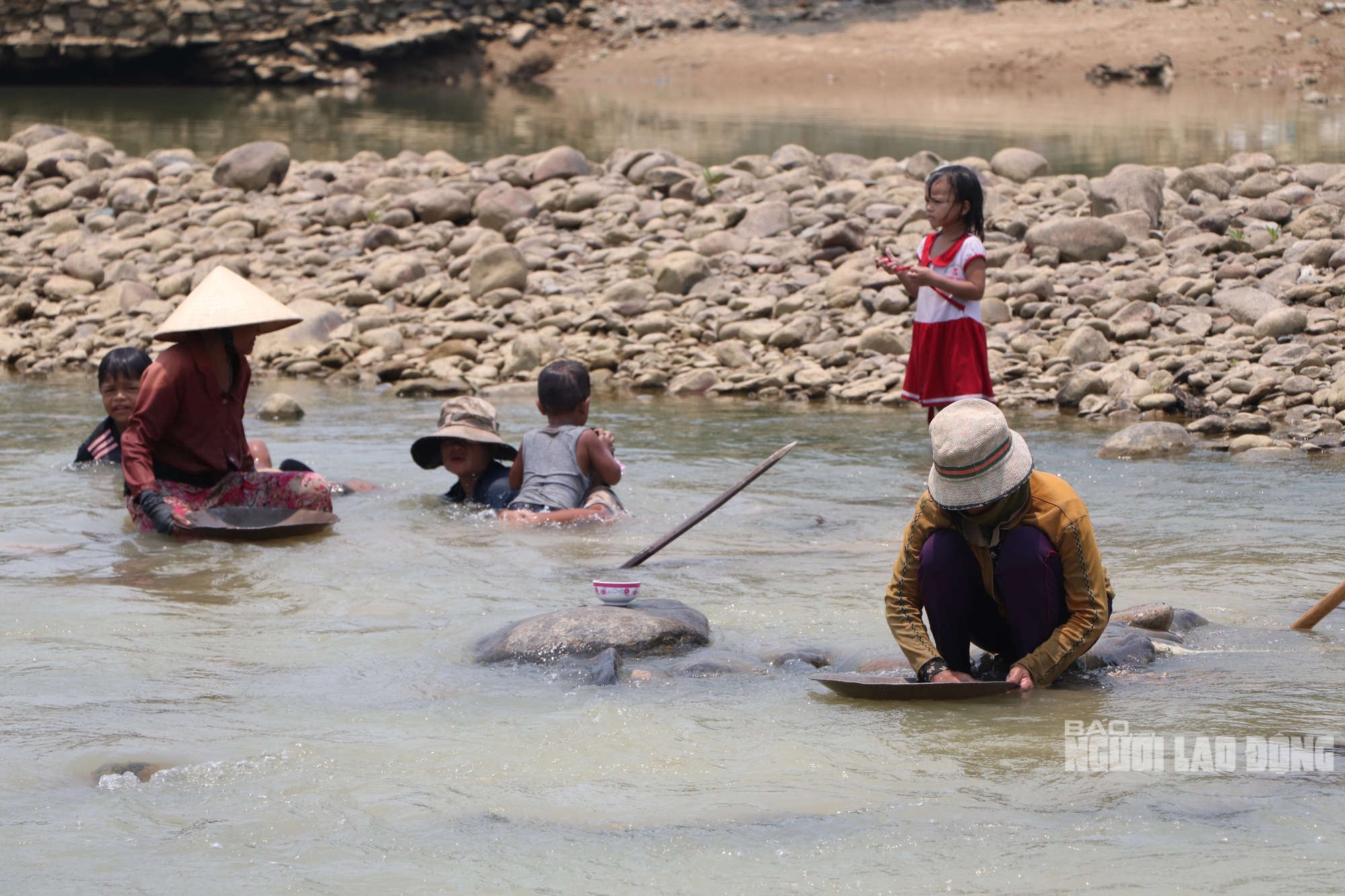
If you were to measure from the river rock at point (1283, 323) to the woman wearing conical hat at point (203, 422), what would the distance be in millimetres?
5922

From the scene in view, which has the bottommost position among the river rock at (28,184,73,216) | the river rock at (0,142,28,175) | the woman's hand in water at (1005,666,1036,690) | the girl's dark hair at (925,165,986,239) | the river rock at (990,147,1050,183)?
the woman's hand in water at (1005,666,1036,690)

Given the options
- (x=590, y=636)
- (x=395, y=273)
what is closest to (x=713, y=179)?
(x=395, y=273)

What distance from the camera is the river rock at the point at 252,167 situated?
14.8 m

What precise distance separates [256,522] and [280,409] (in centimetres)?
317

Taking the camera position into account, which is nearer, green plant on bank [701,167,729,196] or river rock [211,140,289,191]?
green plant on bank [701,167,729,196]

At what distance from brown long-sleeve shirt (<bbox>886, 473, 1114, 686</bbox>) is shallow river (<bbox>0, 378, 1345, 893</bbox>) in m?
0.15

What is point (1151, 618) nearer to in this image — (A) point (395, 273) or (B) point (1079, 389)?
(B) point (1079, 389)

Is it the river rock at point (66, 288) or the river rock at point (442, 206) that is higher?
the river rock at point (442, 206)

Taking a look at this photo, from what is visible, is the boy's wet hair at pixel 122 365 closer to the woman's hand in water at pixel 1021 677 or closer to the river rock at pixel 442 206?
the woman's hand in water at pixel 1021 677

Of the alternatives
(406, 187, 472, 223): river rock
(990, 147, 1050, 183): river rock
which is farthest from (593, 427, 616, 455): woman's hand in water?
(990, 147, 1050, 183): river rock

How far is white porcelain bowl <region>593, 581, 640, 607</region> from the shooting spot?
4715 millimetres

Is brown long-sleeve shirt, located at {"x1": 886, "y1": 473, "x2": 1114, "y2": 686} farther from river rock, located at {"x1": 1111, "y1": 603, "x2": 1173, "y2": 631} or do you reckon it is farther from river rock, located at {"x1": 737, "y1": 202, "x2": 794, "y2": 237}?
river rock, located at {"x1": 737, "y1": 202, "x2": 794, "y2": 237}

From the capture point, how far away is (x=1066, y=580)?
371 centimetres

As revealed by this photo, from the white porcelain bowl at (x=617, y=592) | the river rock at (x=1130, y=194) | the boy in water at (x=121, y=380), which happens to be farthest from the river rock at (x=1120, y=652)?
the river rock at (x=1130, y=194)
